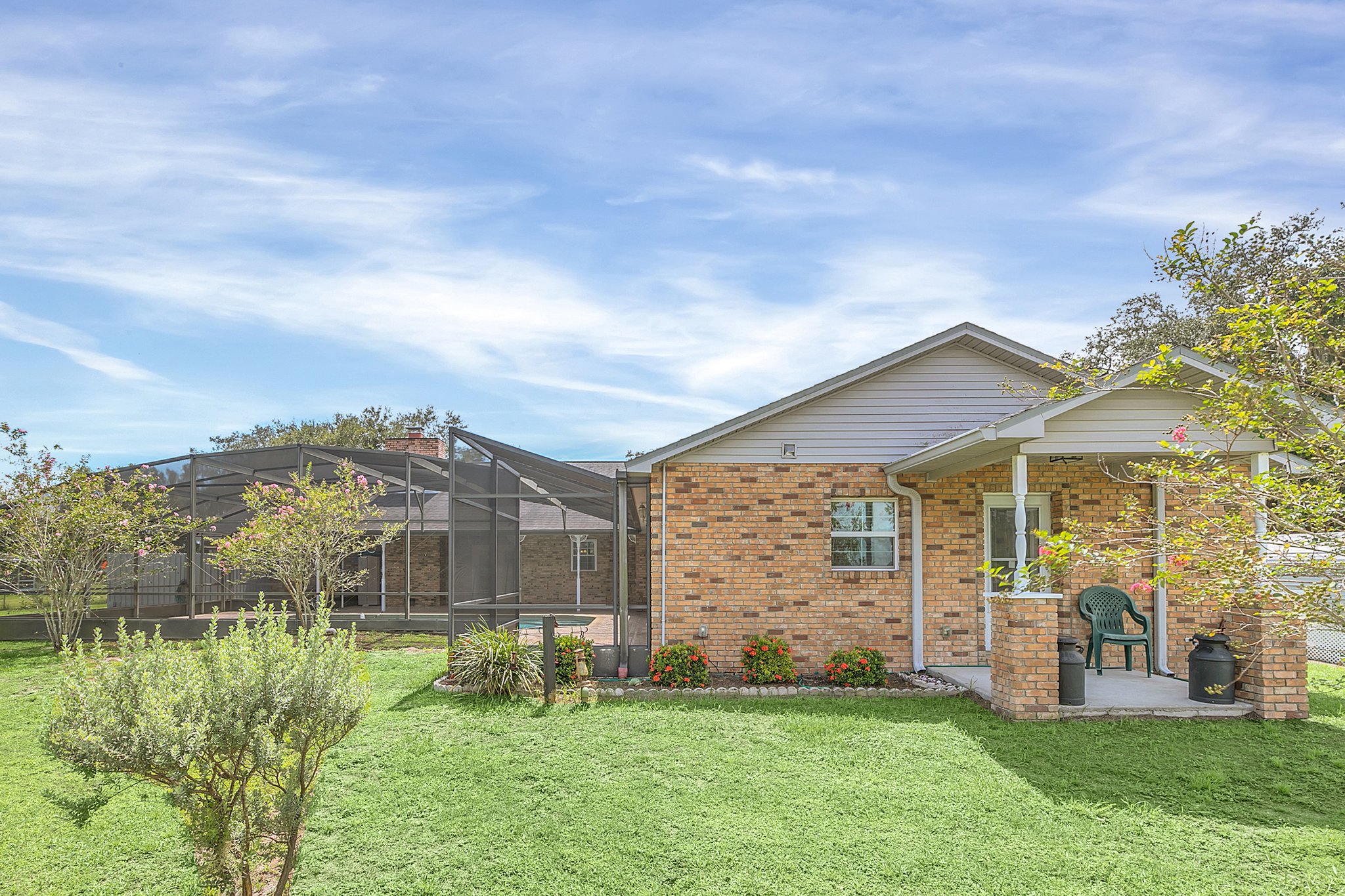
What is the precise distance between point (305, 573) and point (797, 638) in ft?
31.3

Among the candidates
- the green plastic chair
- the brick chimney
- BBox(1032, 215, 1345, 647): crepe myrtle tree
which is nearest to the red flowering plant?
the green plastic chair

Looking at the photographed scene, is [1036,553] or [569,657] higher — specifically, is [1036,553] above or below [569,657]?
above

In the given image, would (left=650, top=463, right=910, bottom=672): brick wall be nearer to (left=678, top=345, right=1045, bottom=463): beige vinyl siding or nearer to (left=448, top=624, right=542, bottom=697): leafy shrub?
(left=678, top=345, right=1045, bottom=463): beige vinyl siding

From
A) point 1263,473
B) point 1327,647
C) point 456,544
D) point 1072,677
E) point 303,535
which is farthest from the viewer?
point 303,535

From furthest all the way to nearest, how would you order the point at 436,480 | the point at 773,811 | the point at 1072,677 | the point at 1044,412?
the point at 436,480 < the point at 1072,677 < the point at 1044,412 < the point at 773,811

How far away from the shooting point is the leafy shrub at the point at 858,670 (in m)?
9.92

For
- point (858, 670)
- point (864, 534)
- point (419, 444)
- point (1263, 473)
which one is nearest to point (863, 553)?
point (864, 534)

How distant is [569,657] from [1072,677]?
5927 millimetres

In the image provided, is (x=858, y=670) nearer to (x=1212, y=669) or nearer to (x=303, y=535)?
(x=1212, y=669)

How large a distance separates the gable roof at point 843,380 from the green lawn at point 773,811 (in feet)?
11.6

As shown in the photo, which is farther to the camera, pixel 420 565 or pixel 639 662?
pixel 420 565

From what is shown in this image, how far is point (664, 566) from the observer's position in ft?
35.0

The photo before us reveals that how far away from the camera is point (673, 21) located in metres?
7.75

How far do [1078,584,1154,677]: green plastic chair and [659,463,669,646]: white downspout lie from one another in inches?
215
